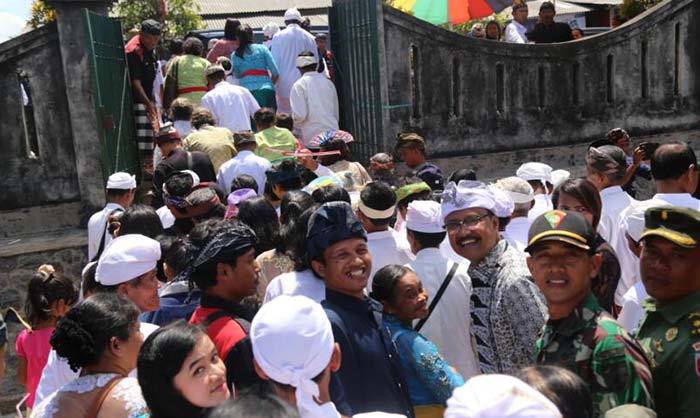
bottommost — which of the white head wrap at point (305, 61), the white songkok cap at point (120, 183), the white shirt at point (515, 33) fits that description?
the white songkok cap at point (120, 183)

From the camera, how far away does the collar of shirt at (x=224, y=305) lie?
357 centimetres

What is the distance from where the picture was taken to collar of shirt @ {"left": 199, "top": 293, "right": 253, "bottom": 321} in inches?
141

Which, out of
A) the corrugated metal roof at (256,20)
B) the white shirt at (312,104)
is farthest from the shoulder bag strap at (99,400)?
the corrugated metal roof at (256,20)

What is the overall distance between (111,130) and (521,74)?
5.34 metres

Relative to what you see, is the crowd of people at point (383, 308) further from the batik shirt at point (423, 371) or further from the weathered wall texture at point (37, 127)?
the weathered wall texture at point (37, 127)

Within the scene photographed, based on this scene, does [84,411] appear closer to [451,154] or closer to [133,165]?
[133,165]

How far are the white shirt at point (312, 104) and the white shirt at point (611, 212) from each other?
4.38m

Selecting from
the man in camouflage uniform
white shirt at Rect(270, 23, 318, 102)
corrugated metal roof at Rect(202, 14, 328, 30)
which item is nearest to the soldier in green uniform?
the man in camouflage uniform

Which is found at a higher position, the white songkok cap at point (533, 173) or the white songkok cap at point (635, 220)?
the white songkok cap at point (533, 173)

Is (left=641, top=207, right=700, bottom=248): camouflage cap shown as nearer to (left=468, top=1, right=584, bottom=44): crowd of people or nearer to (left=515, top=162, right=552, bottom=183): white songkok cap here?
(left=515, top=162, right=552, bottom=183): white songkok cap

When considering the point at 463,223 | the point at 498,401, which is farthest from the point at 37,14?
the point at 498,401

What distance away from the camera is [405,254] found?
5000 mm

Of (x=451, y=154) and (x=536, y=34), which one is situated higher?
(x=536, y=34)

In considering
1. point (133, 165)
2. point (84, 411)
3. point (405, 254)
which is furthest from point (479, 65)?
point (84, 411)
